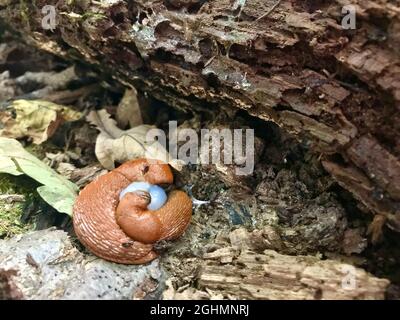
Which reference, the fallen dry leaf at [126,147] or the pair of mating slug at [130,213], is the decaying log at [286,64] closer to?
the fallen dry leaf at [126,147]

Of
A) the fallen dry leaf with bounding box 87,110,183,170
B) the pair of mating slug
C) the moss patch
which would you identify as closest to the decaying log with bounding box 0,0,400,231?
the fallen dry leaf with bounding box 87,110,183,170

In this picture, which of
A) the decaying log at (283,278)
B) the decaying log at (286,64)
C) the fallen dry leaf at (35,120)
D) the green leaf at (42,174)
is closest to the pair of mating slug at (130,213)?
the green leaf at (42,174)

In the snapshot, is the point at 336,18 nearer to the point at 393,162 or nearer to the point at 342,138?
the point at 342,138

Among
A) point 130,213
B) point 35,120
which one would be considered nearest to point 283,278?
point 130,213

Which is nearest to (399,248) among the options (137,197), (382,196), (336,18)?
(382,196)

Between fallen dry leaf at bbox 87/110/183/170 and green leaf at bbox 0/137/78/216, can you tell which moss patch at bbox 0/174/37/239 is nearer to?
green leaf at bbox 0/137/78/216
